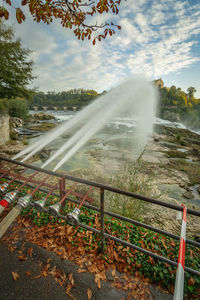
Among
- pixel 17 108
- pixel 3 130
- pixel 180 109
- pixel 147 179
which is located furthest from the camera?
pixel 180 109

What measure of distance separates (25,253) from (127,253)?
2100 mm

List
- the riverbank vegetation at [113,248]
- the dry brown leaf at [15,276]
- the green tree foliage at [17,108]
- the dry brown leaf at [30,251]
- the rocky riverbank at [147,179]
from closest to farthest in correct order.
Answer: the dry brown leaf at [15,276] → the riverbank vegetation at [113,248] → the dry brown leaf at [30,251] → the rocky riverbank at [147,179] → the green tree foliage at [17,108]

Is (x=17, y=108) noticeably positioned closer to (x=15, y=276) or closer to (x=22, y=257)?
(x=22, y=257)

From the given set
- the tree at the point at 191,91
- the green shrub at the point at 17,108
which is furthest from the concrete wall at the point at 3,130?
the tree at the point at 191,91

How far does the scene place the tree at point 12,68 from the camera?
11.4 meters

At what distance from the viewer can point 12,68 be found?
1211cm

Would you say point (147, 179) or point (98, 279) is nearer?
point (98, 279)

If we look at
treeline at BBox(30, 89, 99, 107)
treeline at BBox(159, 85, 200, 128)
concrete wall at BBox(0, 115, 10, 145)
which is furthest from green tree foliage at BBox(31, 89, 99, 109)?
→ concrete wall at BBox(0, 115, 10, 145)

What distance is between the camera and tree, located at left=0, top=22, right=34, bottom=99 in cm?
1144

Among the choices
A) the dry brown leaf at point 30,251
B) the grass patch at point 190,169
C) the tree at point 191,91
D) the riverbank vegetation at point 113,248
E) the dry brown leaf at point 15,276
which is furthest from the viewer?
the tree at point 191,91

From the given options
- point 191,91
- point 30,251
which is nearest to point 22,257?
point 30,251

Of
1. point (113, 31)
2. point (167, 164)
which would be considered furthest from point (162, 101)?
point (113, 31)

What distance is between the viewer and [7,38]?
1159 cm

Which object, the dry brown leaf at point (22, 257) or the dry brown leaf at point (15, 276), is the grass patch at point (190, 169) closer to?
the dry brown leaf at point (22, 257)
